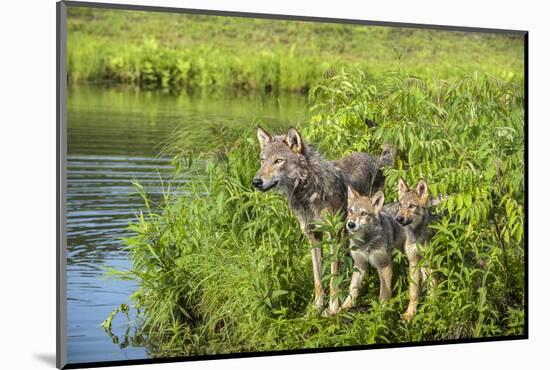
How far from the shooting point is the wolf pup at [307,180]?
27.8ft

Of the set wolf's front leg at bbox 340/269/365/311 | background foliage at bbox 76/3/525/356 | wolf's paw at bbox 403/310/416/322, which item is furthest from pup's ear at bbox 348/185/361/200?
wolf's paw at bbox 403/310/416/322

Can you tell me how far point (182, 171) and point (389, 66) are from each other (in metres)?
1.69

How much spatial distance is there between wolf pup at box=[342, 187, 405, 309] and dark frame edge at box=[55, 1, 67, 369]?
191 cm

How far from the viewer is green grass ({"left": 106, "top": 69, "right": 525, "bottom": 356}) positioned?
27.6ft

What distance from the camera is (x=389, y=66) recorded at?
9062mm

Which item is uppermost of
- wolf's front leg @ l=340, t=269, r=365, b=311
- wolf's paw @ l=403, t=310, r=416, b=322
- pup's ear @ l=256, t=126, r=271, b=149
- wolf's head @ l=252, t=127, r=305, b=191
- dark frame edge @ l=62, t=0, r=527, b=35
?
dark frame edge @ l=62, t=0, r=527, b=35

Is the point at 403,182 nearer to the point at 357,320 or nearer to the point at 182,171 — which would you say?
the point at 357,320

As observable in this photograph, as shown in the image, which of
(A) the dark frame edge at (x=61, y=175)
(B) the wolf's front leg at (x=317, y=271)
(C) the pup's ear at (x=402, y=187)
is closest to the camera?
(A) the dark frame edge at (x=61, y=175)

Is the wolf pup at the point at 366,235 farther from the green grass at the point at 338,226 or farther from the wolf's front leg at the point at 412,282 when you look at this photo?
the wolf's front leg at the point at 412,282

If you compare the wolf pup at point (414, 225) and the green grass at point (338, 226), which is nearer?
the green grass at point (338, 226)

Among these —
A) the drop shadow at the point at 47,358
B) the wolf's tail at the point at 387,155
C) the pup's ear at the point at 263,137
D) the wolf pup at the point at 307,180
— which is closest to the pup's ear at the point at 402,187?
the wolf's tail at the point at 387,155

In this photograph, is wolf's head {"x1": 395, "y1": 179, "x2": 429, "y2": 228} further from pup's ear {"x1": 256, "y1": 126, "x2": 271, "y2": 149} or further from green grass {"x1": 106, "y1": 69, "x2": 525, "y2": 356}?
pup's ear {"x1": 256, "y1": 126, "x2": 271, "y2": 149}

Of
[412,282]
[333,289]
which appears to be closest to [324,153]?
[333,289]

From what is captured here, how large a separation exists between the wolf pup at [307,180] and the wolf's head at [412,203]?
0.31m
